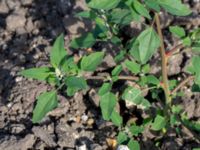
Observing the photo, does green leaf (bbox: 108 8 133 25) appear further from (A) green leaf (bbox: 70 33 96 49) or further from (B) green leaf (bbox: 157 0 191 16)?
(A) green leaf (bbox: 70 33 96 49)

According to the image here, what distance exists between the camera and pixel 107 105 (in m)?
2.27

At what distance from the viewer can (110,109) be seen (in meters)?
2.24

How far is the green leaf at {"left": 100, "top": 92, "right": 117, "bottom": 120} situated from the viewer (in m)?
2.23

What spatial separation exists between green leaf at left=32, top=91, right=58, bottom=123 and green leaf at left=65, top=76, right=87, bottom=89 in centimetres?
10

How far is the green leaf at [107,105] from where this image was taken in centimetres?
223

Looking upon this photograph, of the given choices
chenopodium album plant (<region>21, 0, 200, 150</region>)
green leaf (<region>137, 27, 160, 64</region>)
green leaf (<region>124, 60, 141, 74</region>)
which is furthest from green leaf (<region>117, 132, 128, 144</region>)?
green leaf (<region>137, 27, 160, 64</region>)

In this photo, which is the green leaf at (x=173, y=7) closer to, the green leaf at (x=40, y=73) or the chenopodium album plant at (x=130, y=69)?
the chenopodium album plant at (x=130, y=69)

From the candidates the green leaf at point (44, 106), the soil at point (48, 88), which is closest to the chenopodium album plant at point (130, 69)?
the green leaf at point (44, 106)

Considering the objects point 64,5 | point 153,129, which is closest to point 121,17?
point 153,129

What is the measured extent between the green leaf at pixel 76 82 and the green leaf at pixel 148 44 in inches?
10.0

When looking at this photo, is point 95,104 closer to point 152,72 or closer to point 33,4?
point 152,72

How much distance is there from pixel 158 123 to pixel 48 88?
2.19 ft

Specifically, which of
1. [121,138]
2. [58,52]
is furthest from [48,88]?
[58,52]

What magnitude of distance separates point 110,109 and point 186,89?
695 mm
